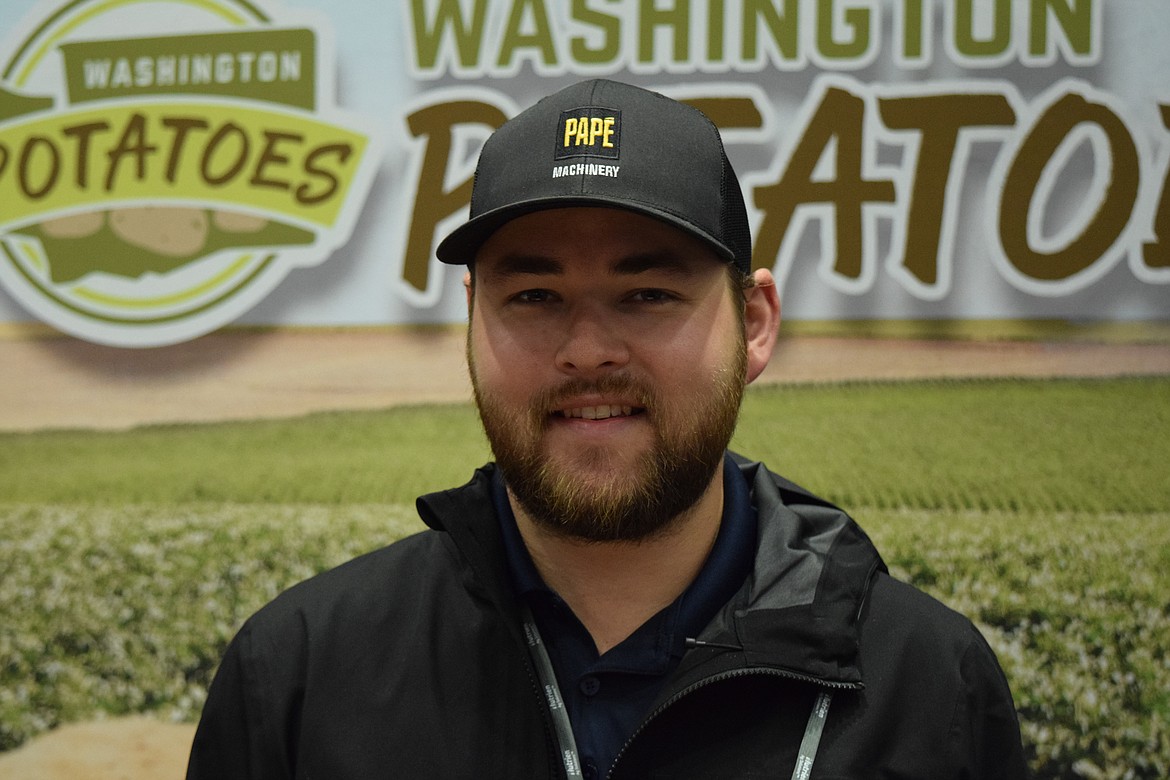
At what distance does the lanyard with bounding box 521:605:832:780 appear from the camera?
0.97 metres

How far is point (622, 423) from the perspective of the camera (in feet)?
3.38

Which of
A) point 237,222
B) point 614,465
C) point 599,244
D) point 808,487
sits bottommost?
point 808,487

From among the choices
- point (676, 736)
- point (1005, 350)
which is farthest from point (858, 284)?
point (676, 736)

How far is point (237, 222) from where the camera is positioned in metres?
2.07

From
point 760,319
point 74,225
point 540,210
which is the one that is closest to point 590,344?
point 540,210

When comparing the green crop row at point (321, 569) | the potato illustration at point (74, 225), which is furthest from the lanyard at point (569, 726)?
the potato illustration at point (74, 225)

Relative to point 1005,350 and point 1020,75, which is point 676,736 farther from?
point 1020,75

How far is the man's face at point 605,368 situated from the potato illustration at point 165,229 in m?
1.26

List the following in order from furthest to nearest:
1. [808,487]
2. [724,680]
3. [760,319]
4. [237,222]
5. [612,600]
Result: [237,222] → [808,487] → [760,319] → [612,600] → [724,680]

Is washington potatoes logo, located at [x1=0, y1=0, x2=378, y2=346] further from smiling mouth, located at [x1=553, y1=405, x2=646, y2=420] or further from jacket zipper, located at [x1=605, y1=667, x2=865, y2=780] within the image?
jacket zipper, located at [x1=605, y1=667, x2=865, y2=780]

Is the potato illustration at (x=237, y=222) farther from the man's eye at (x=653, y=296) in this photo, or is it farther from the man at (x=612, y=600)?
the man's eye at (x=653, y=296)

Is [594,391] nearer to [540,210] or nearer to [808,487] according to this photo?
[540,210]

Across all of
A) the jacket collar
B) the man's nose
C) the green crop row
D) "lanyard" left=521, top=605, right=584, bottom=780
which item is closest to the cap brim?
the man's nose

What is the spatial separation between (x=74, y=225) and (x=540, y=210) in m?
1.51
